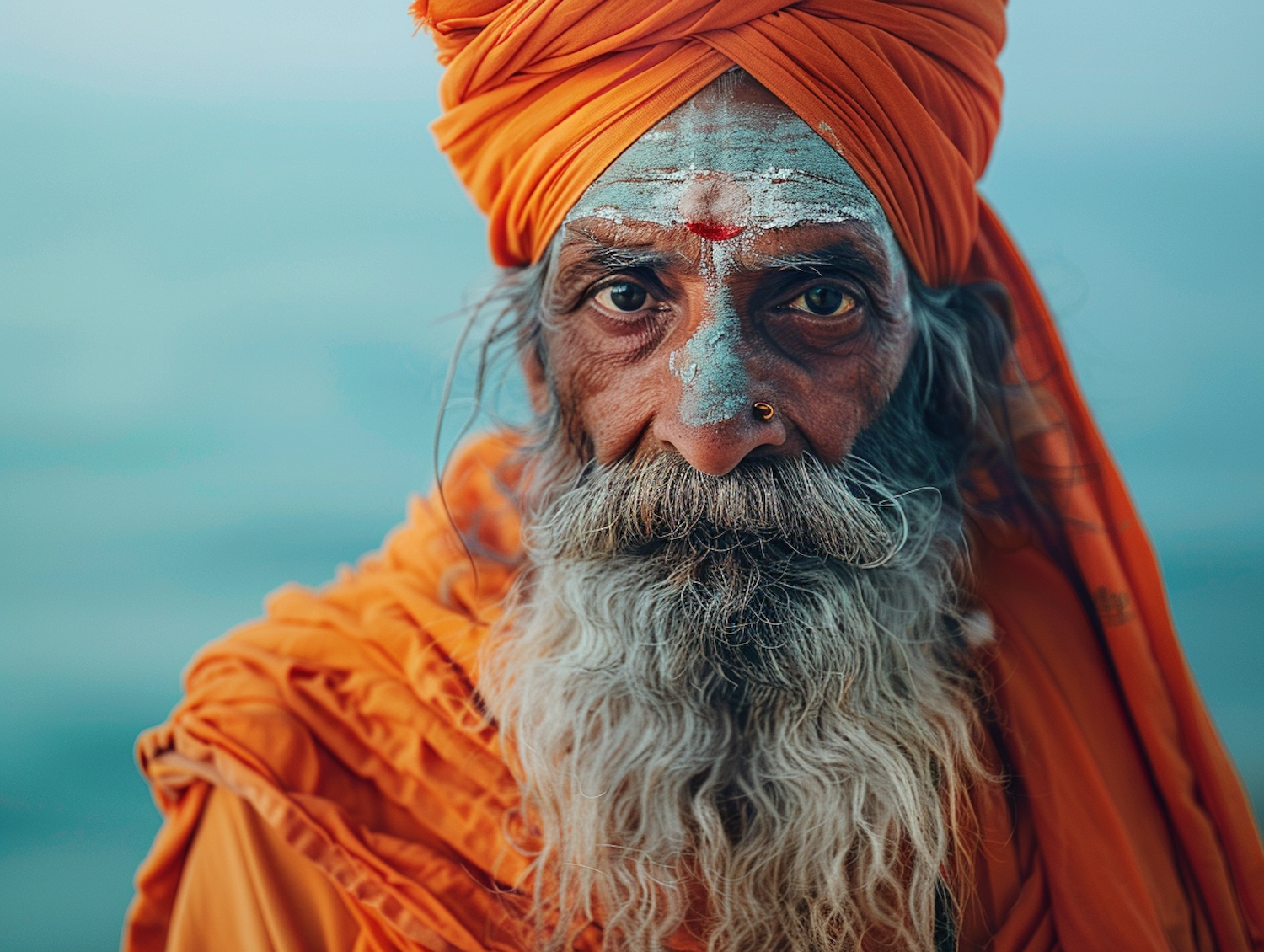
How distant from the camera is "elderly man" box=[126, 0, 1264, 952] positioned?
1403 mm

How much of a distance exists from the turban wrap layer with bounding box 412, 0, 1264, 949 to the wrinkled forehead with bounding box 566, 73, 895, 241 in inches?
0.8

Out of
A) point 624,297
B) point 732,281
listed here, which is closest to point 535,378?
point 624,297

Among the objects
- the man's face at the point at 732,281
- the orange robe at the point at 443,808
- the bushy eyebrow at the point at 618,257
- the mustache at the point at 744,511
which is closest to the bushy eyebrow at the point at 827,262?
the man's face at the point at 732,281

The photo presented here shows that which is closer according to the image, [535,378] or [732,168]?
[732,168]

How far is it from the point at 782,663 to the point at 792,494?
0.70ft

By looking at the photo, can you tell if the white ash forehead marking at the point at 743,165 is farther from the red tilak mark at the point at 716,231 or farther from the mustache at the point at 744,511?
the mustache at the point at 744,511

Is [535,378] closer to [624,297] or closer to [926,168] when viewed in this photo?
[624,297]

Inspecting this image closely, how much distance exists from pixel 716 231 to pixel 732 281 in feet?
0.21

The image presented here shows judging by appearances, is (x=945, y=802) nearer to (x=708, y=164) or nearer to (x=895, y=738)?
(x=895, y=738)

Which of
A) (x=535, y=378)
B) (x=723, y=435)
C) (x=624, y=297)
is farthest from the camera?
(x=535, y=378)

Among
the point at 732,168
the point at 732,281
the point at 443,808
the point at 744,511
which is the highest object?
the point at 732,168

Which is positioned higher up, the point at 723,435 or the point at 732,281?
the point at 732,281

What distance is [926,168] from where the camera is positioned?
4.86 ft

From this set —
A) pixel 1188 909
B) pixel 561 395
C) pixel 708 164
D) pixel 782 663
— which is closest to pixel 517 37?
pixel 708 164
